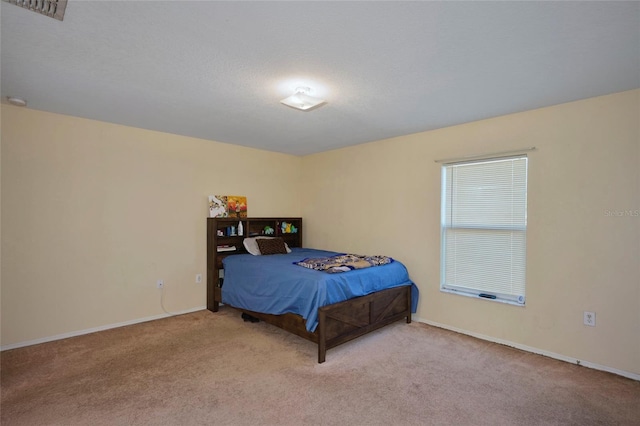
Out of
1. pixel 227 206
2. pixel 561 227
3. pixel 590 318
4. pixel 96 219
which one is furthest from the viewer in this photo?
pixel 227 206

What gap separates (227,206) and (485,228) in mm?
3206

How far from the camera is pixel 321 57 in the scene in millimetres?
2008

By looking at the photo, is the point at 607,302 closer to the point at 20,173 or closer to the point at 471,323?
the point at 471,323

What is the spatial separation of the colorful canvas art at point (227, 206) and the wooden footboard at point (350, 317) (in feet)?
4.74

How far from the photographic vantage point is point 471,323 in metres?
3.35

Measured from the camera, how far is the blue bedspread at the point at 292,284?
112 inches

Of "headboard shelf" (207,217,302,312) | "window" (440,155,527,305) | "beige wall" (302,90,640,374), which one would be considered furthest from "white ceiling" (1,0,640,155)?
"headboard shelf" (207,217,302,312)

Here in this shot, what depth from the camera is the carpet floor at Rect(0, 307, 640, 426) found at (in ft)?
6.61

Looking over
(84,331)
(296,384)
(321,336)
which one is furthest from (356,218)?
(84,331)

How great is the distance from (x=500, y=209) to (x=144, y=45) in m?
3.27

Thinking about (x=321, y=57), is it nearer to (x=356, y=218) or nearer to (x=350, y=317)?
(x=350, y=317)

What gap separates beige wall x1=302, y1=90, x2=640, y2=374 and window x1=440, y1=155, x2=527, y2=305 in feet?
0.31

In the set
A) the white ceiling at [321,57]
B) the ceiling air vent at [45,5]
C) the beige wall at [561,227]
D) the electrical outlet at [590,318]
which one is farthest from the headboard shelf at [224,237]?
the electrical outlet at [590,318]

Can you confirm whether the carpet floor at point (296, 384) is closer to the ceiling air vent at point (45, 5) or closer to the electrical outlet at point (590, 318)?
the electrical outlet at point (590, 318)
